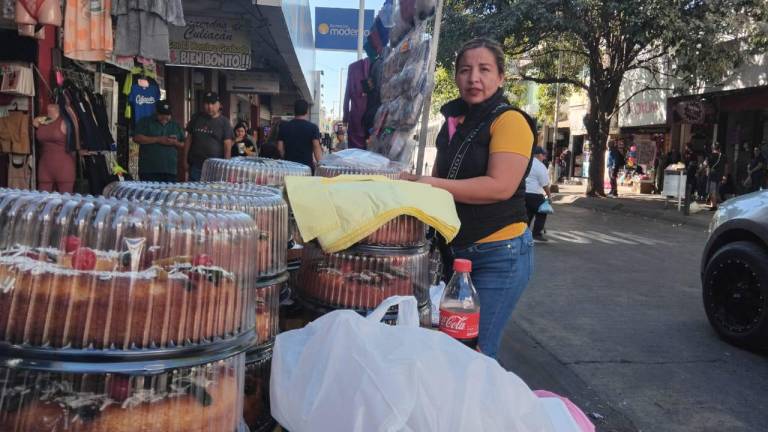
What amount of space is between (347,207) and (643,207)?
20.0m

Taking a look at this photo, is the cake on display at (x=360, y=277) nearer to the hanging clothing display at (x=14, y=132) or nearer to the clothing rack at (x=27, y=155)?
the clothing rack at (x=27, y=155)

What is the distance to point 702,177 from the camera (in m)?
21.0

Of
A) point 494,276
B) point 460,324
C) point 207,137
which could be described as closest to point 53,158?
point 207,137

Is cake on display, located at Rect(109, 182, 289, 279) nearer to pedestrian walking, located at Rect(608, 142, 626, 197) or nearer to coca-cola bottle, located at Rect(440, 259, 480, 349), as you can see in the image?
coca-cola bottle, located at Rect(440, 259, 480, 349)

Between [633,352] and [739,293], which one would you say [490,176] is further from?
[739,293]

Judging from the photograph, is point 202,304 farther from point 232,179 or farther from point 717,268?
point 717,268

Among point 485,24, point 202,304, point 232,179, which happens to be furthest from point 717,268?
point 485,24

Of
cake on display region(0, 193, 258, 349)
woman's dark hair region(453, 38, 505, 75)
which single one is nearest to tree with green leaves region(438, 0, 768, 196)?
woman's dark hair region(453, 38, 505, 75)

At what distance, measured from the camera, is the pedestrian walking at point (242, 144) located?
35.6 ft

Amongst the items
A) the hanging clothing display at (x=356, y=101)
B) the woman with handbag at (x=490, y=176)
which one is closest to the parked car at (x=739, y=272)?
the woman with handbag at (x=490, y=176)

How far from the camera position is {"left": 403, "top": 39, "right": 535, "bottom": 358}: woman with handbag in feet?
8.20

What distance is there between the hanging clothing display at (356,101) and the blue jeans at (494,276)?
5.31 m

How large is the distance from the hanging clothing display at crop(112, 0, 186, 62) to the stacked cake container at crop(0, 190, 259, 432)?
484 cm

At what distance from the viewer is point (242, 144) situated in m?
11.1
